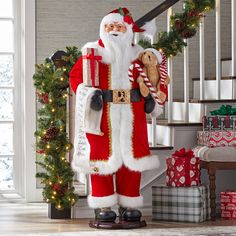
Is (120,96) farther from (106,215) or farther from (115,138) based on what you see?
(106,215)

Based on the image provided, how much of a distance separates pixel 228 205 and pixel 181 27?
55.3 inches

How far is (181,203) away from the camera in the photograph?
581 centimetres

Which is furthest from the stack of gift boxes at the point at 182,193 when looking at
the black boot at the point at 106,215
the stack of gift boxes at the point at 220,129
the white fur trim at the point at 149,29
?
the white fur trim at the point at 149,29

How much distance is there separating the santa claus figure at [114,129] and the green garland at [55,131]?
1.12 feet

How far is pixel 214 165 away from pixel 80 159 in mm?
1026

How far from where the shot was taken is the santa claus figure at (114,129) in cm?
549

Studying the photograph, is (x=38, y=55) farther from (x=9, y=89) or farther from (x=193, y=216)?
(x=193, y=216)

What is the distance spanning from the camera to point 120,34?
555 cm

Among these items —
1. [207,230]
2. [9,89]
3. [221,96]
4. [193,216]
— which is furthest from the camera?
[9,89]

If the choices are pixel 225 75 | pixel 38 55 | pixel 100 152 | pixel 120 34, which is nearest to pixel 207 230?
pixel 100 152

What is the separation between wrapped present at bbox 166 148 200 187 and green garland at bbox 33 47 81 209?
75cm

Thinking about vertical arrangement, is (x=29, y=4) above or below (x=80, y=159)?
above

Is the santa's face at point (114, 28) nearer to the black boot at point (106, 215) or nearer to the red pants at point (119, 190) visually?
the red pants at point (119, 190)

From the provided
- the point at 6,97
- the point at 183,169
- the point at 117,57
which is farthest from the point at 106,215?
the point at 6,97
